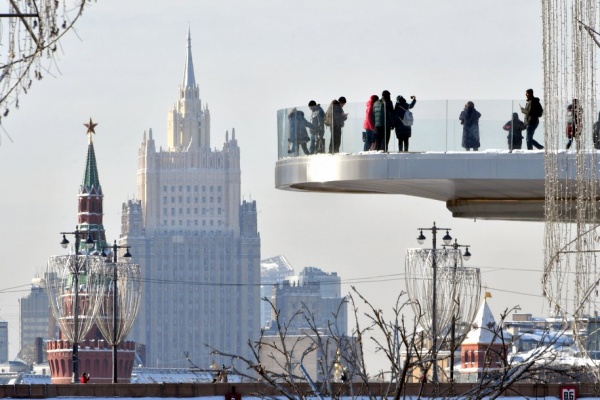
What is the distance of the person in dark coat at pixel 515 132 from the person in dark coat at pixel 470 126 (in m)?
0.64

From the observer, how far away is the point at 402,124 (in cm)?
4425

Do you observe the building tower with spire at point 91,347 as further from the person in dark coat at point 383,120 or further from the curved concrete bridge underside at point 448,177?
the person in dark coat at point 383,120

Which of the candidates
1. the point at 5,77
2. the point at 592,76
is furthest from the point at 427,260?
the point at 5,77

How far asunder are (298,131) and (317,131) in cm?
56

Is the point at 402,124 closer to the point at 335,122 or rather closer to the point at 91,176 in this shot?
the point at 335,122

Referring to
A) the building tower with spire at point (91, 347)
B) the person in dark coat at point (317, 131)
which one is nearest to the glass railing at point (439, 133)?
the person in dark coat at point (317, 131)

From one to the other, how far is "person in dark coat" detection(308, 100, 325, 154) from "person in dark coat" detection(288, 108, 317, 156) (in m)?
0.14

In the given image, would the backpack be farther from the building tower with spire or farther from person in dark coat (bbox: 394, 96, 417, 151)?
the building tower with spire

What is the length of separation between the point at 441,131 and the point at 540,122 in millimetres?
2163

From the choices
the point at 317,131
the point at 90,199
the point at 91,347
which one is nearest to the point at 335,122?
the point at 317,131

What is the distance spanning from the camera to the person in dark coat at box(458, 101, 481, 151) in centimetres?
4372

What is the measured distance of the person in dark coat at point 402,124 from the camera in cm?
4388

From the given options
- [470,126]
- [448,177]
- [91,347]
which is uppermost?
[470,126]

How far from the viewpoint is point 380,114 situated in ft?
145
